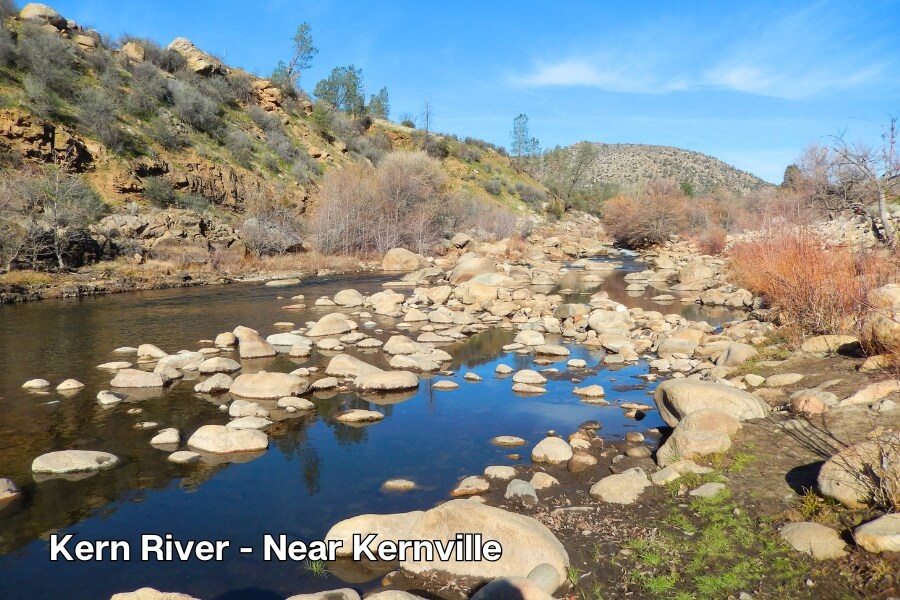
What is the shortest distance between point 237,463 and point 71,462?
6.34ft

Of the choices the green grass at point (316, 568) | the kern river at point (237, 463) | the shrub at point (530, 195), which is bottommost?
the green grass at point (316, 568)

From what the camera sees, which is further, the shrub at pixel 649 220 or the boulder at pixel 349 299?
the shrub at pixel 649 220

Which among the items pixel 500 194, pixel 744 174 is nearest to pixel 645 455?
pixel 500 194

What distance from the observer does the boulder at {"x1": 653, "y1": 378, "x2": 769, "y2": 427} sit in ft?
22.6

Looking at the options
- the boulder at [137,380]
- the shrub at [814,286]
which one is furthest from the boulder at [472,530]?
the shrub at [814,286]

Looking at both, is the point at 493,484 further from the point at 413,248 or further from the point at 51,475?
the point at 413,248

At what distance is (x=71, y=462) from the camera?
682 centimetres

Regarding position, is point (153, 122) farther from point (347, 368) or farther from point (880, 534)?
point (880, 534)

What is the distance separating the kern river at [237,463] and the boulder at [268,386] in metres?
0.39

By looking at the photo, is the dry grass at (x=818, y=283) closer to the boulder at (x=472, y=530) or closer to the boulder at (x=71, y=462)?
the boulder at (x=472, y=530)

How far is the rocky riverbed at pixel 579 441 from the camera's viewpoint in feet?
14.1

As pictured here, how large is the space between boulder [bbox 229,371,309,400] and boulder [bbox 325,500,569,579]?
190 inches

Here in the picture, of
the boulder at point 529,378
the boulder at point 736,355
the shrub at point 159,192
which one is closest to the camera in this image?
the boulder at point 736,355

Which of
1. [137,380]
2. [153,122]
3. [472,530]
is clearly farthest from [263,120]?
[472,530]
